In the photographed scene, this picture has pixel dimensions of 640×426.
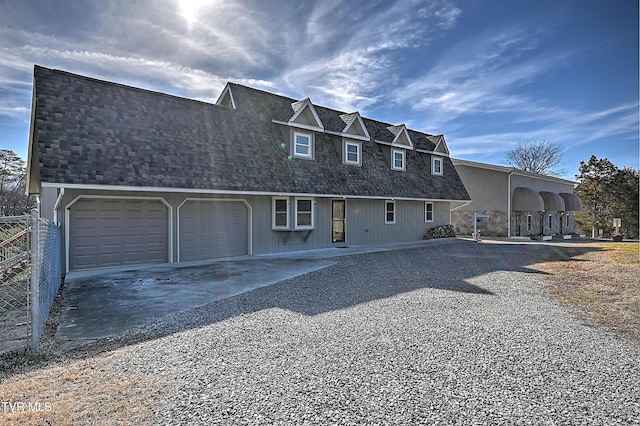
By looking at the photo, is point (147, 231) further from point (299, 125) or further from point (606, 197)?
point (606, 197)

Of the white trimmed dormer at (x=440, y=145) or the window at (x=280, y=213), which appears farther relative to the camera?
the white trimmed dormer at (x=440, y=145)

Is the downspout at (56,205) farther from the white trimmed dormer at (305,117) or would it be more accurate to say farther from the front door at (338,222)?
the front door at (338,222)

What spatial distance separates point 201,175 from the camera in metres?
11.7

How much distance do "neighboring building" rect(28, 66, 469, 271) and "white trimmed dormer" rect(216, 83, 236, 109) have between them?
0.26 feet

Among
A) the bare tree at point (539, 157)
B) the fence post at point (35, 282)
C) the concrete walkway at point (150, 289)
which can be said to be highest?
the bare tree at point (539, 157)

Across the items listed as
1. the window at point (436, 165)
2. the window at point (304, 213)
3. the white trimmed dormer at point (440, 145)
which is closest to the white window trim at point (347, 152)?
the window at point (304, 213)

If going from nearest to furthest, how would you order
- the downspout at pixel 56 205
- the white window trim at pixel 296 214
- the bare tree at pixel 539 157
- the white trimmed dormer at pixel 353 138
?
1. the downspout at pixel 56 205
2. the white window trim at pixel 296 214
3. the white trimmed dormer at pixel 353 138
4. the bare tree at pixel 539 157

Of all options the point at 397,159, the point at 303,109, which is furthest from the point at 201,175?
the point at 397,159

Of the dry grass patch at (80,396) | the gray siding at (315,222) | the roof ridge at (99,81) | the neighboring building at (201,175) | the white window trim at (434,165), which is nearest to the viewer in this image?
the dry grass patch at (80,396)

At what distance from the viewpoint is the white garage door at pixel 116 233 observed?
32.9 ft

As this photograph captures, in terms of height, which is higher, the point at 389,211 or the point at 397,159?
the point at 397,159

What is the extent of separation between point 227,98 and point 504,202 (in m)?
20.3

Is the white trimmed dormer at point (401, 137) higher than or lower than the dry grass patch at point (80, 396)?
higher

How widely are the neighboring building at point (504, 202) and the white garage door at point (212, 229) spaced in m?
17.9
